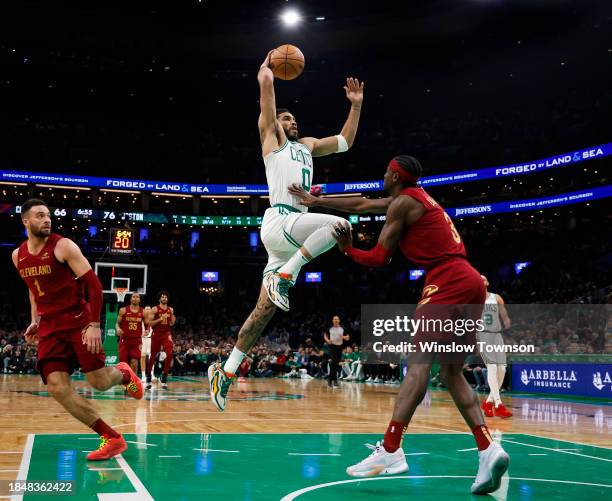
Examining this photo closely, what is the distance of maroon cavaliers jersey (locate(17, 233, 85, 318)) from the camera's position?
5391 mm

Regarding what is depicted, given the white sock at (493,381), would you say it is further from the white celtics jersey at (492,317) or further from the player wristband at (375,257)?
the player wristband at (375,257)

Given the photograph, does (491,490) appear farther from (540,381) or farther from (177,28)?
(177,28)

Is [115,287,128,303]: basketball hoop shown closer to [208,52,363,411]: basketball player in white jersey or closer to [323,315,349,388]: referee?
[323,315,349,388]: referee

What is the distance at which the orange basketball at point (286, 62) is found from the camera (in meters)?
5.91

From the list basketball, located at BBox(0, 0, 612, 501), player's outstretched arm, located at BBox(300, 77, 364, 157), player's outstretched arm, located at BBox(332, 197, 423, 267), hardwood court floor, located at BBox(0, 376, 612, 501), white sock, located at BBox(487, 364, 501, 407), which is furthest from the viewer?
white sock, located at BBox(487, 364, 501, 407)

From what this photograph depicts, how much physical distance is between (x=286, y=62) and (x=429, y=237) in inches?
91.0

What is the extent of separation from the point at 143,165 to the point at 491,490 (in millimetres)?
38021

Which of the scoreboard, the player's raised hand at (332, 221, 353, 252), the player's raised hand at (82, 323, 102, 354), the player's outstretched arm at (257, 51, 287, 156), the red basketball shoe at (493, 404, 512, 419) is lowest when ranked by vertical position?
the red basketball shoe at (493, 404, 512, 419)

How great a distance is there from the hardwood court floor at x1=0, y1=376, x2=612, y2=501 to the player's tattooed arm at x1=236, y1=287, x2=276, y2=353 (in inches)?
38.8

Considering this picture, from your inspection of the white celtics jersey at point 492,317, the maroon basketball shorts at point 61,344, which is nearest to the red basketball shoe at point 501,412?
the white celtics jersey at point 492,317

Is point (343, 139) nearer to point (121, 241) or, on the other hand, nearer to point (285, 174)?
point (285, 174)

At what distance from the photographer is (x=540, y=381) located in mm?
16172

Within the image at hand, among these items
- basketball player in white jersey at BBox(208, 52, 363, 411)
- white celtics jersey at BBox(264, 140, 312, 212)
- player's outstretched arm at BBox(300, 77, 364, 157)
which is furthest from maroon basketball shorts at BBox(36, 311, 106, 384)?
player's outstretched arm at BBox(300, 77, 364, 157)

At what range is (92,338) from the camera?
17.3 feet
